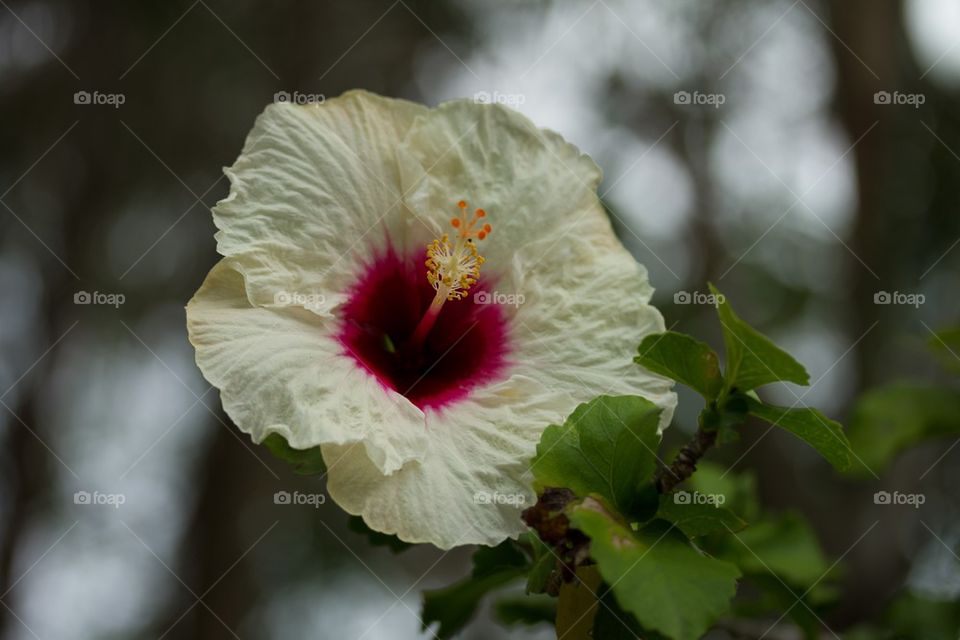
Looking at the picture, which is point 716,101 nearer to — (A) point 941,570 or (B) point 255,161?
(A) point 941,570

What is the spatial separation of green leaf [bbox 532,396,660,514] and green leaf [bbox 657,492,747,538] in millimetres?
61

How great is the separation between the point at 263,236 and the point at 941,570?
1.82 m

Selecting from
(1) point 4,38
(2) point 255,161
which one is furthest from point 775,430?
(1) point 4,38

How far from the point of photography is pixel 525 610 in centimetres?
191

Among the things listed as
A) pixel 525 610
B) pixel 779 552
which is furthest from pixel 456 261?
pixel 779 552

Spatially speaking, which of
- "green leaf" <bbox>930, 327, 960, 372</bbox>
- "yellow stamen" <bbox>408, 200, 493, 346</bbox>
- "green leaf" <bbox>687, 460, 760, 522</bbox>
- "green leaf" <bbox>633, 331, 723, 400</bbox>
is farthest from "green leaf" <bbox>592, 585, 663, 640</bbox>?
"green leaf" <bbox>930, 327, 960, 372</bbox>

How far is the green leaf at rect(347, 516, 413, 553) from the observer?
142cm

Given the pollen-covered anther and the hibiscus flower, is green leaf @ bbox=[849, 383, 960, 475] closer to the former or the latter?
the hibiscus flower

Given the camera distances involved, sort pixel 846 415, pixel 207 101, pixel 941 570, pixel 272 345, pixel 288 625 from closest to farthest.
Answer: pixel 272 345, pixel 941 570, pixel 846 415, pixel 288 625, pixel 207 101

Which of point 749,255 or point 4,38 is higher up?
point 749,255

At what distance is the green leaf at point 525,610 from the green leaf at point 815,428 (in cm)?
79

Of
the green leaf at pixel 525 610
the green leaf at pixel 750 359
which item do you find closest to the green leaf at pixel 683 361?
the green leaf at pixel 750 359

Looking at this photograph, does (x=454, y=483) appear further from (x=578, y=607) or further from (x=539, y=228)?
(x=539, y=228)

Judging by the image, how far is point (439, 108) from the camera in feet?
5.08
